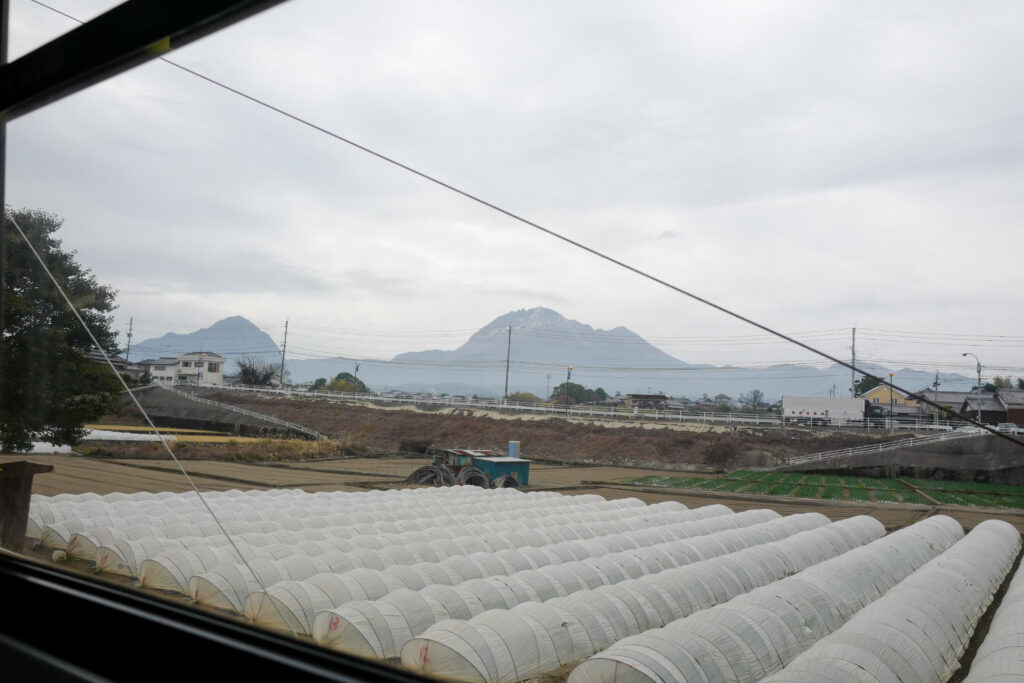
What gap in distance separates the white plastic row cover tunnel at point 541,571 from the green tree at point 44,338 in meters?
1.20

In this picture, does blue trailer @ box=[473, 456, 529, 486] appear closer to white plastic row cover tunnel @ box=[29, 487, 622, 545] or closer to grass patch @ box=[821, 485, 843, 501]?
white plastic row cover tunnel @ box=[29, 487, 622, 545]

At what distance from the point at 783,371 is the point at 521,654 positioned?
7.87 feet

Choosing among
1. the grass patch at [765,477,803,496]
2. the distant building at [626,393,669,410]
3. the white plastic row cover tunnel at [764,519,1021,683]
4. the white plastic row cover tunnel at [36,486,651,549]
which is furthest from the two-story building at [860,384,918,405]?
the grass patch at [765,477,803,496]

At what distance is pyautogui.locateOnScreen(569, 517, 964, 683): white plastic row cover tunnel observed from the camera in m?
3.05

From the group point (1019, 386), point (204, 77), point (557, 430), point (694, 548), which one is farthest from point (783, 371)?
point (557, 430)

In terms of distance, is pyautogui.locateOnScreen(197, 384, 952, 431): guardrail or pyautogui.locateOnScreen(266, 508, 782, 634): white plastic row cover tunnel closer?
pyautogui.locateOnScreen(197, 384, 952, 431): guardrail

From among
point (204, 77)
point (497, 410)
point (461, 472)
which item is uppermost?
point (204, 77)

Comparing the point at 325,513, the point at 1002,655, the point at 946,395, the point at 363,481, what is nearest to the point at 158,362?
the point at 946,395

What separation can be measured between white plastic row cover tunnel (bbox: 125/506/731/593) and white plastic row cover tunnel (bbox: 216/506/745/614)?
11 mm

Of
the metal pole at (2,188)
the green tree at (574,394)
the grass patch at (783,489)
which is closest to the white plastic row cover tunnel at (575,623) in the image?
the metal pole at (2,188)

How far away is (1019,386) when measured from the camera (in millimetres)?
1309

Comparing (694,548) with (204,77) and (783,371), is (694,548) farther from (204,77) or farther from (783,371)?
(204,77)

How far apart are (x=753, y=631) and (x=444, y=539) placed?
3.40 metres

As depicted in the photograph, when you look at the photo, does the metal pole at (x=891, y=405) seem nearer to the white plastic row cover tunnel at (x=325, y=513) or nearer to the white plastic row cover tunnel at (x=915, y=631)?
the white plastic row cover tunnel at (x=915, y=631)
